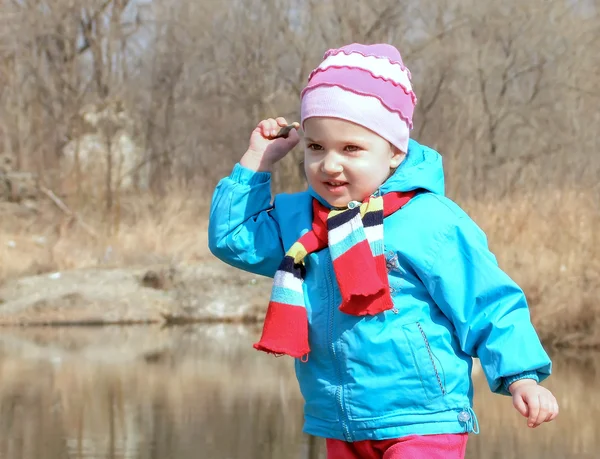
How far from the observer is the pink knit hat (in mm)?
2789

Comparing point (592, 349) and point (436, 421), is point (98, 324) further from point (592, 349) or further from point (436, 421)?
point (436, 421)

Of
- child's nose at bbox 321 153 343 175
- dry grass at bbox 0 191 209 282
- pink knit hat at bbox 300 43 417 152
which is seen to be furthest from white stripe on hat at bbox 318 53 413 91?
dry grass at bbox 0 191 209 282

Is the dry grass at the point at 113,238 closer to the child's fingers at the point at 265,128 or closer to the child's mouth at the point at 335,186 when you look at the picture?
the child's fingers at the point at 265,128

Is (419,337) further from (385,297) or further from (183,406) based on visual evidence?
(183,406)

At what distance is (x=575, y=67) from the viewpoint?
18281mm

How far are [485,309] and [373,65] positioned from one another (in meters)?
0.69

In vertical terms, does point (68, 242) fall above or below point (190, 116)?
below

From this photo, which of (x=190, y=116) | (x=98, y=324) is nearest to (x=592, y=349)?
(x=98, y=324)

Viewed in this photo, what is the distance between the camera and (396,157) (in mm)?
2922

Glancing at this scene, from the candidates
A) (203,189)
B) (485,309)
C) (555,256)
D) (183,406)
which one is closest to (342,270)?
(485,309)

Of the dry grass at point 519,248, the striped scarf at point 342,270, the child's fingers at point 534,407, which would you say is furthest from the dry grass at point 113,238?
the child's fingers at point 534,407

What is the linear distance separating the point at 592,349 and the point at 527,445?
3258 millimetres

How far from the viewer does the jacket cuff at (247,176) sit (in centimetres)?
311

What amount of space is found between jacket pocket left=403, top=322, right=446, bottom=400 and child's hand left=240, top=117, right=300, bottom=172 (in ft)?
2.38
